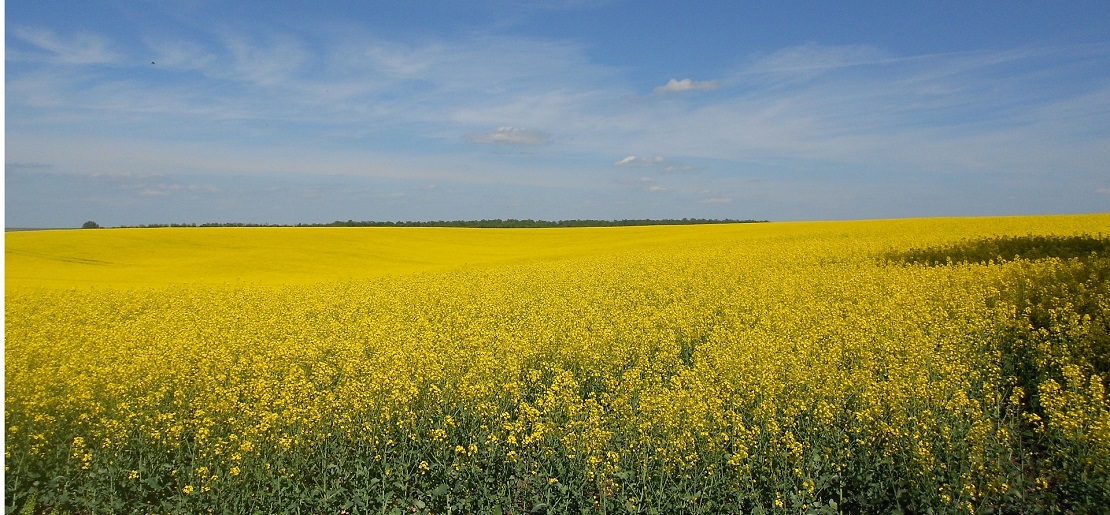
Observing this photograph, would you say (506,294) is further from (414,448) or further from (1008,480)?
(1008,480)

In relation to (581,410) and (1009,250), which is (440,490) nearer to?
(581,410)

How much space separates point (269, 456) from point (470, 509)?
2007 millimetres

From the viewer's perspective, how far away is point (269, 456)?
20.7 ft

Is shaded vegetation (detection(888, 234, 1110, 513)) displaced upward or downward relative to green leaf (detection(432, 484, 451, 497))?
upward

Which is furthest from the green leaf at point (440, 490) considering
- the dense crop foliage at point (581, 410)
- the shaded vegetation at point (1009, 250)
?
the shaded vegetation at point (1009, 250)

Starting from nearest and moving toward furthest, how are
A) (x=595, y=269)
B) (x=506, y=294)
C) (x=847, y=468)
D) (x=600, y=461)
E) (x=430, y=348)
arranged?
1. (x=600, y=461)
2. (x=847, y=468)
3. (x=430, y=348)
4. (x=506, y=294)
5. (x=595, y=269)

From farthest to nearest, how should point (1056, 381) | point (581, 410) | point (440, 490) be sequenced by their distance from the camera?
point (1056, 381)
point (581, 410)
point (440, 490)

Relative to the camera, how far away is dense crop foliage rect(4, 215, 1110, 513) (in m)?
5.75

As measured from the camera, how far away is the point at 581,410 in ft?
23.3

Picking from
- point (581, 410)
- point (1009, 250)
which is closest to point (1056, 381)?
point (581, 410)

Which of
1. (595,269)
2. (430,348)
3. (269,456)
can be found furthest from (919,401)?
(595,269)

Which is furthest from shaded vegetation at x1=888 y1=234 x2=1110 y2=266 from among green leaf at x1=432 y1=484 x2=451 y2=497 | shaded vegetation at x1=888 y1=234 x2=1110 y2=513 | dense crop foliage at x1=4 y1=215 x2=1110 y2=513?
green leaf at x1=432 y1=484 x2=451 y2=497

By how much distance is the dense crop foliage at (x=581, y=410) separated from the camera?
Result: 5750 millimetres

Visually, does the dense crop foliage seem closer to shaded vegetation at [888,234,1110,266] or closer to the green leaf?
the green leaf
